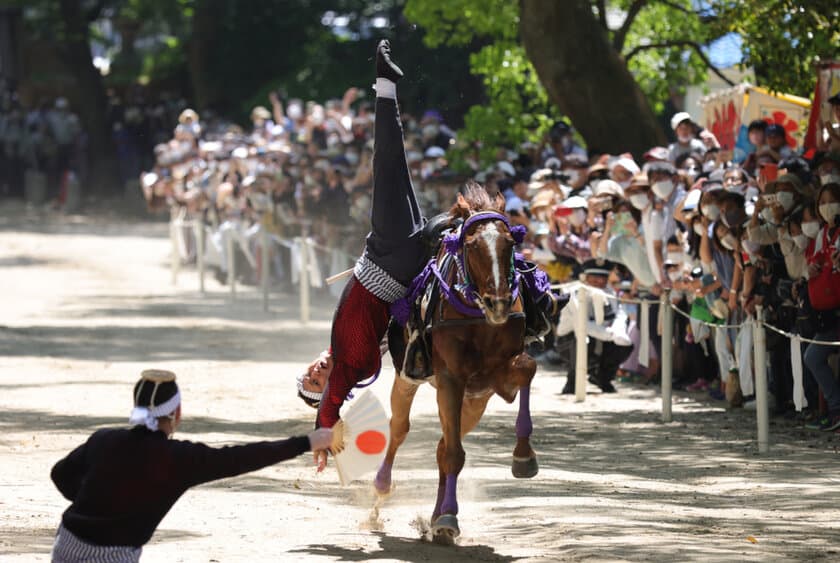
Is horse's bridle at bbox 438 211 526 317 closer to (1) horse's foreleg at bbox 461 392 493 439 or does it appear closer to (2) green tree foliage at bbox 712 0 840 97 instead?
(1) horse's foreleg at bbox 461 392 493 439

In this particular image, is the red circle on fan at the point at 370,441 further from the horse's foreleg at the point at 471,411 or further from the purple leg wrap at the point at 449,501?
the horse's foreleg at the point at 471,411

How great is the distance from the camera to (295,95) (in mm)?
39375

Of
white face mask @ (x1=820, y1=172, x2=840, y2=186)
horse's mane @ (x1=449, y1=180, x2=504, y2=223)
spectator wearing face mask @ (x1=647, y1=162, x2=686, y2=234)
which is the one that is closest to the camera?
horse's mane @ (x1=449, y1=180, x2=504, y2=223)

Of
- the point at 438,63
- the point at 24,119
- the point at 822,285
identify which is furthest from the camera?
the point at 24,119

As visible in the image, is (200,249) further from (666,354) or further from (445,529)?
(445,529)

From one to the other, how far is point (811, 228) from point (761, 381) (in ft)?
4.79

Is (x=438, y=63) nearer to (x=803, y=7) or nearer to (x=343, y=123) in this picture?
(x=343, y=123)

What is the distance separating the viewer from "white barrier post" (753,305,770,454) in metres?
11.8

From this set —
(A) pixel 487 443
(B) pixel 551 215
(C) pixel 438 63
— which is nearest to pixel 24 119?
(C) pixel 438 63

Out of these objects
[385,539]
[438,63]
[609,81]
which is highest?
[438,63]

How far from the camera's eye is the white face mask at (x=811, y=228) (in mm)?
12609

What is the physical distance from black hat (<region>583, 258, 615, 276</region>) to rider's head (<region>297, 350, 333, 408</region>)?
19.7ft

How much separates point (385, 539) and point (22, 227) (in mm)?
30871

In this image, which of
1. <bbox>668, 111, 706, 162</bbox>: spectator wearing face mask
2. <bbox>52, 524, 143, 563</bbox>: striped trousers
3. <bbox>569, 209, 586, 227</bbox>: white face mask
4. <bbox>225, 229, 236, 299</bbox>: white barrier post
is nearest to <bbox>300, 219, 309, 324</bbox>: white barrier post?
<bbox>225, 229, 236, 299</bbox>: white barrier post
